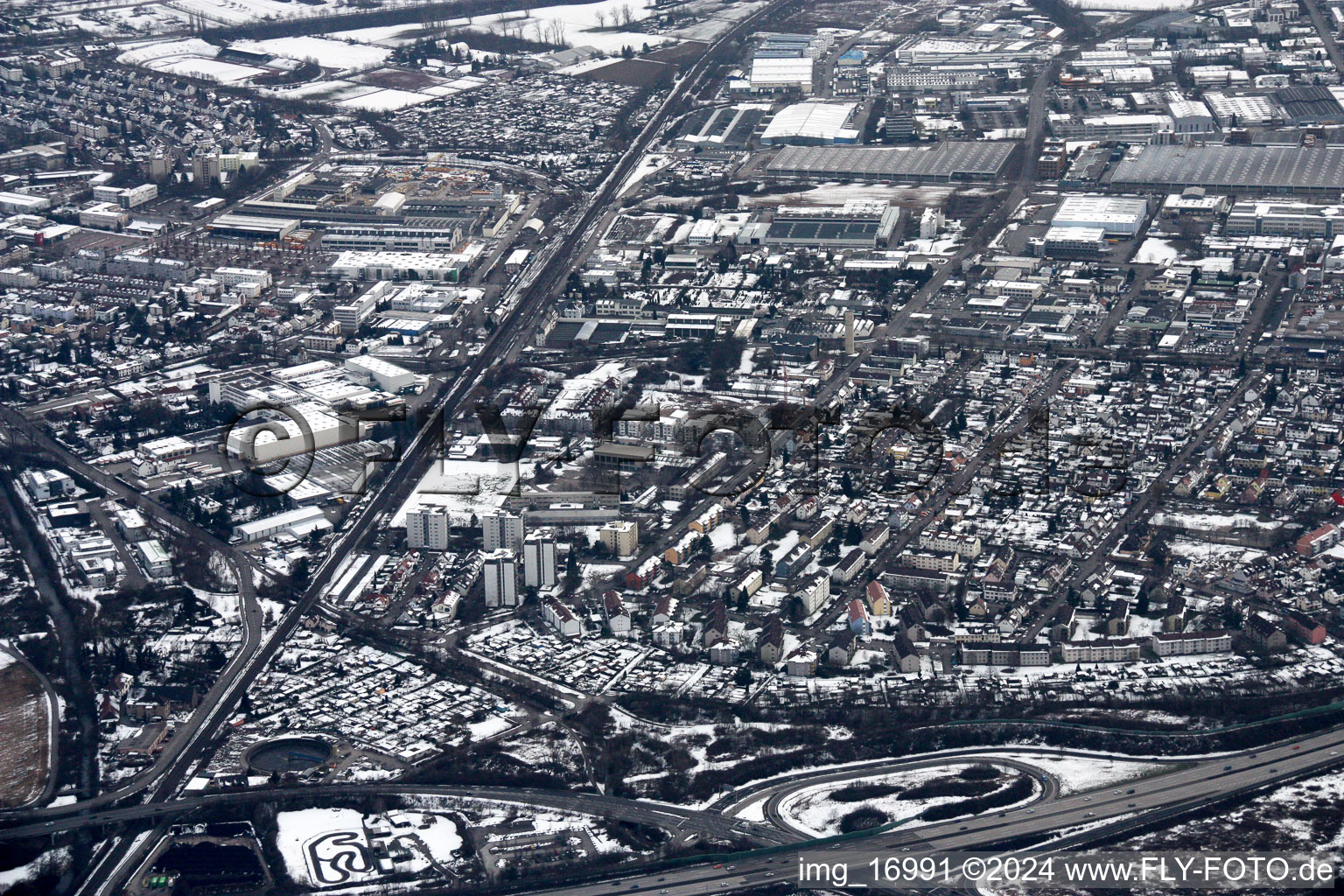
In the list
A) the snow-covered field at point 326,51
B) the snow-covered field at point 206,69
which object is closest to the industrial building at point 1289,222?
the snow-covered field at point 326,51

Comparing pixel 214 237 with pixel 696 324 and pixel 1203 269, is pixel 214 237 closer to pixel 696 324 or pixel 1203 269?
pixel 696 324

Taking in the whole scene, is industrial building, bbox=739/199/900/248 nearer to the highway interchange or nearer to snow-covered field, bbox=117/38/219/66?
the highway interchange

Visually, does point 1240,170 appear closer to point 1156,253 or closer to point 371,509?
point 1156,253

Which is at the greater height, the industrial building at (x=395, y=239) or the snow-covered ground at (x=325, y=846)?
the industrial building at (x=395, y=239)

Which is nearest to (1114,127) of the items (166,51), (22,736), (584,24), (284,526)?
(584,24)

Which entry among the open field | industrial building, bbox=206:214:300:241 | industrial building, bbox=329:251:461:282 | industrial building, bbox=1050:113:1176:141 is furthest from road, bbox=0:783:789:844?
industrial building, bbox=1050:113:1176:141

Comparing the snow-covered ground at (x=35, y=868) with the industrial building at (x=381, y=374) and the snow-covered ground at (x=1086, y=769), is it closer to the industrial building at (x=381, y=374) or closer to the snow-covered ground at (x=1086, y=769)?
the snow-covered ground at (x=1086, y=769)
